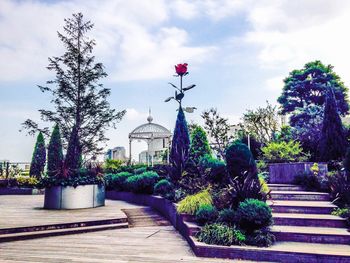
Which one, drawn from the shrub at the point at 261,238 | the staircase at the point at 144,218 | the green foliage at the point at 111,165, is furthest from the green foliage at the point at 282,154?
the green foliage at the point at 111,165

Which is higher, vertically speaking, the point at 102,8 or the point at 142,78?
the point at 102,8

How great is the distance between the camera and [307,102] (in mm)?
23734

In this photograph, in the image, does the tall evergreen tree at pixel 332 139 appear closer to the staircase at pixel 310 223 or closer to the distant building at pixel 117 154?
the staircase at pixel 310 223

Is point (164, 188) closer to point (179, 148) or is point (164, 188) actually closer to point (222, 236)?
point (179, 148)

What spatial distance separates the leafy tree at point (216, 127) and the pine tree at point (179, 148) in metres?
7.61

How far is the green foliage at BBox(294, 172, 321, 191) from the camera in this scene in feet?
23.4

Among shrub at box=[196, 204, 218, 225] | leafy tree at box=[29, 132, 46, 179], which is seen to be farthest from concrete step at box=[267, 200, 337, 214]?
leafy tree at box=[29, 132, 46, 179]

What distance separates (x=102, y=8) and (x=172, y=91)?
9.44 feet

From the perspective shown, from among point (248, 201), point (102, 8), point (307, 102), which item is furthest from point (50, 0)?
point (307, 102)

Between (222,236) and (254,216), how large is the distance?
0.60 m

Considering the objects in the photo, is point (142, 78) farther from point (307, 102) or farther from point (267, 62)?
point (307, 102)

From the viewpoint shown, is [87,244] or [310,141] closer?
[87,244]

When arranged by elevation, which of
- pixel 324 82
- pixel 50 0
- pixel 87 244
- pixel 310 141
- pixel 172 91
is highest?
pixel 324 82

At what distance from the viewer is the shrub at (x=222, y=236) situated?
425 centimetres
